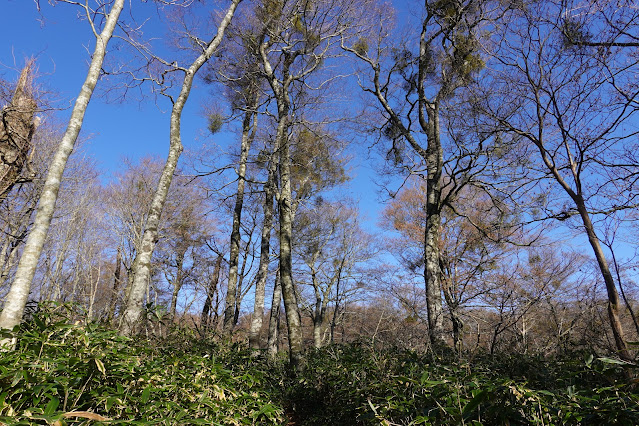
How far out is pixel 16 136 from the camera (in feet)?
28.7

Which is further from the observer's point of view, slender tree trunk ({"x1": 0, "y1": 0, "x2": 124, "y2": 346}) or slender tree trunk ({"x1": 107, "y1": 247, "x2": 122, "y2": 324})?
slender tree trunk ({"x1": 107, "y1": 247, "x2": 122, "y2": 324})

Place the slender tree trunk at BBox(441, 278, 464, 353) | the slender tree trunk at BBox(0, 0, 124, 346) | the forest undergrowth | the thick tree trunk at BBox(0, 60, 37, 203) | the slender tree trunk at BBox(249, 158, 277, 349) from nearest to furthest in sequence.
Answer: the forest undergrowth < the slender tree trunk at BBox(0, 0, 124, 346) < the slender tree trunk at BBox(441, 278, 464, 353) < the thick tree trunk at BBox(0, 60, 37, 203) < the slender tree trunk at BBox(249, 158, 277, 349)

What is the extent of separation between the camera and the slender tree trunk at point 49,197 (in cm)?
335

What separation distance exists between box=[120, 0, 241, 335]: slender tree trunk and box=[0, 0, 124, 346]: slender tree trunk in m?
1.10

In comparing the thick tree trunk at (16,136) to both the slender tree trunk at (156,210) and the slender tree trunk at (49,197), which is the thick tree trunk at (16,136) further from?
the slender tree trunk at (49,197)

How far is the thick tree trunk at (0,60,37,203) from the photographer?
8.46 meters

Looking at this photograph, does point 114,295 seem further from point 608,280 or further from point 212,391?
point 608,280

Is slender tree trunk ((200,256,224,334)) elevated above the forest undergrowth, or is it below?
above

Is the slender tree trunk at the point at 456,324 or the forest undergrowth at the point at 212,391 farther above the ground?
the slender tree trunk at the point at 456,324

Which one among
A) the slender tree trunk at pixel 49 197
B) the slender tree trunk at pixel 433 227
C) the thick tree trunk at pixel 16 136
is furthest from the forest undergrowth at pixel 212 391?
the thick tree trunk at pixel 16 136

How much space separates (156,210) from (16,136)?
20.1ft

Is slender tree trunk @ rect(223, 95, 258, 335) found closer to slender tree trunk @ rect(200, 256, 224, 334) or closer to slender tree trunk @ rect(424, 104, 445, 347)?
slender tree trunk @ rect(200, 256, 224, 334)

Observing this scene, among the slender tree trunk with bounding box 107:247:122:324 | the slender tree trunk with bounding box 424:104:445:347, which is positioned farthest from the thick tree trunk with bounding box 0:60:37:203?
the slender tree trunk with bounding box 424:104:445:347

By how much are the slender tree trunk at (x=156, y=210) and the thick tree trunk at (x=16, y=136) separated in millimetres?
4707
